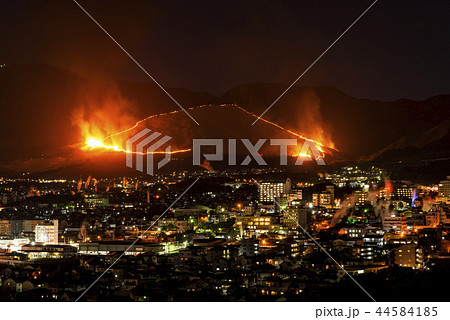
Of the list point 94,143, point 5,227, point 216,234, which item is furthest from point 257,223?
point 5,227

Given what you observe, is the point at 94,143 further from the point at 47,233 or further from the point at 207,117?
Answer: the point at 47,233

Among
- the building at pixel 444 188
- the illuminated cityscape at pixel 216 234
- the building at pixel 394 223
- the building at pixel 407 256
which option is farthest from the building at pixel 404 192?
the building at pixel 407 256

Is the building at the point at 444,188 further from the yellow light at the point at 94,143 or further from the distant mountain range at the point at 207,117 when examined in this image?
the yellow light at the point at 94,143

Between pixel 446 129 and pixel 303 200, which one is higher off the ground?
pixel 446 129

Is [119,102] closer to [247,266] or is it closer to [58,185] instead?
[58,185]

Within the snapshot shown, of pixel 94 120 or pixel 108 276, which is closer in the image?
pixel 108 276
